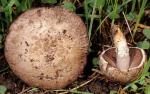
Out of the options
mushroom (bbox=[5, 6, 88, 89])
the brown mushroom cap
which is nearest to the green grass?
the brown mushroom cap

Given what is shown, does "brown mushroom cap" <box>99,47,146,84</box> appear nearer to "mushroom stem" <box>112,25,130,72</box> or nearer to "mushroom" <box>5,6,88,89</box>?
"mushroom stem" <box>112,25,130,72</box>

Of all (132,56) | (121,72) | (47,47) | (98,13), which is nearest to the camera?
(47,47)

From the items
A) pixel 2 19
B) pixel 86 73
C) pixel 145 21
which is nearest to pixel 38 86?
pixel 86 73

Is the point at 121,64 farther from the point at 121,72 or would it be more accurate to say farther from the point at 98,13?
the point at 98,13

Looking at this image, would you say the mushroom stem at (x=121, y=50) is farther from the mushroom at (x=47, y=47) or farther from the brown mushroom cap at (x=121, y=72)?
the mushroom at (x=47, y=47)

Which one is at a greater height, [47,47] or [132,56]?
[47,47]

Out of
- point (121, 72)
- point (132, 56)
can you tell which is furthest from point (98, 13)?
point (121, 72)
